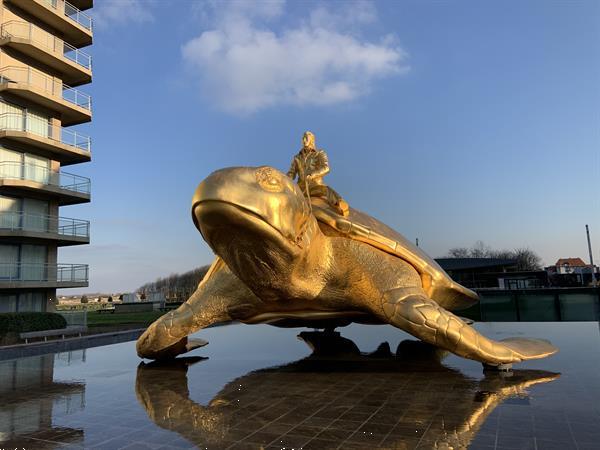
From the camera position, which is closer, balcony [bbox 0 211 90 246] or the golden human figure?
the golden human figure

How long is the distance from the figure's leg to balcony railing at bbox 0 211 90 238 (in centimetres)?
2068

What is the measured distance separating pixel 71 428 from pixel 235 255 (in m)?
2.41

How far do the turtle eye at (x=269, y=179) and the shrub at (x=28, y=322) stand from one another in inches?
732

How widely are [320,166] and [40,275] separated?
24.1m

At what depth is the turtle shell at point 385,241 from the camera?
21.0ft

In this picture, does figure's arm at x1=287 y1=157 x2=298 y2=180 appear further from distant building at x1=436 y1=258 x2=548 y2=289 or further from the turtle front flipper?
distant building at x1=436 y1=258 x2=548 y2=289

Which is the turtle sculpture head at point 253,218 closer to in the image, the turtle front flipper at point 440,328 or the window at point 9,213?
the turtle front flipper at point 440,328

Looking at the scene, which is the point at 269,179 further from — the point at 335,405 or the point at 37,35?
the point at 37,35

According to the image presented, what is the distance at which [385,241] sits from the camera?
658cm

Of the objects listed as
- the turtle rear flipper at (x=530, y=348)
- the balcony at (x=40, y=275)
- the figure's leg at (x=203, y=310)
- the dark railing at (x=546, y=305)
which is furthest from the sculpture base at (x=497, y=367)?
the balcony at (x=40, y=275)

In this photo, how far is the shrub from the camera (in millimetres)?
18484

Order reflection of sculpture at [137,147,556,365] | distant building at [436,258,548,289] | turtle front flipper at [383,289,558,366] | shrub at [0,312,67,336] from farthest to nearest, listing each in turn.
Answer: distant building at [436,258,548,289] → shrub at [0,312,67,336] → turtle front flipper at [383,289,558,366] → reflection of sculpture at [137,147,556,365]

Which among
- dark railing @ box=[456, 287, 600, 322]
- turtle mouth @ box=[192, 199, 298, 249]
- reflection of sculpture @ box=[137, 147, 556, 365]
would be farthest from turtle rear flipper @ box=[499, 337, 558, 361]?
dark railing @ box=[456, 287, 600, 322]

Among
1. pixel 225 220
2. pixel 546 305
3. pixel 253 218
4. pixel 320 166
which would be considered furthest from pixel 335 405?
pixel 546 305
